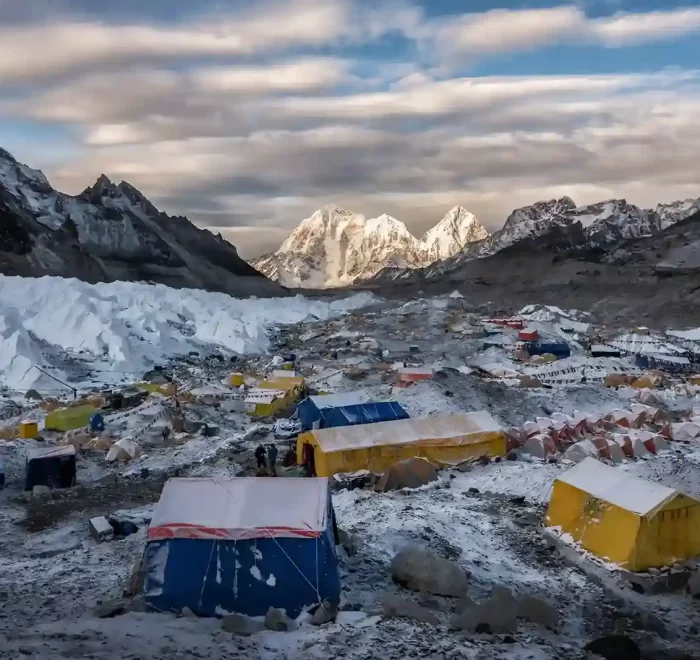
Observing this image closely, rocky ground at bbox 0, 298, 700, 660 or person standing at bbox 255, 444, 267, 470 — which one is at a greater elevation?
person standing at bbox 255, 444, 267, 470

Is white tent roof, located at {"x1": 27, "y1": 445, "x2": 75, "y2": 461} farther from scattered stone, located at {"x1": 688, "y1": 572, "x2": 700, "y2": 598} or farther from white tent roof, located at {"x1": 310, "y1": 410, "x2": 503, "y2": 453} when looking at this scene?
scattered stone, located at {"x1": 688, "y1": 572, "x2": 700, "y2": 598}

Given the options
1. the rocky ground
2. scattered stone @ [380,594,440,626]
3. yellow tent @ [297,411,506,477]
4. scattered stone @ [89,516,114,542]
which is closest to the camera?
the rocky ground

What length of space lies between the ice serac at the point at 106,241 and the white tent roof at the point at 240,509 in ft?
274

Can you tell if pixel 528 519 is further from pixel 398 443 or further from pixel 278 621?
pixel 278 621

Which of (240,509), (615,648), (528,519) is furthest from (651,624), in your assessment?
(240,509)

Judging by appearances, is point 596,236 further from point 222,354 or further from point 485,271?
point 222,354

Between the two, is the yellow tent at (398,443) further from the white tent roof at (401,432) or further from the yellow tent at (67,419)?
the yellow tent at (67,419)

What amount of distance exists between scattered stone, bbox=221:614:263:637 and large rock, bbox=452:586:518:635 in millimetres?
2021

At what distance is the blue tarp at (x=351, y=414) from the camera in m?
17.4

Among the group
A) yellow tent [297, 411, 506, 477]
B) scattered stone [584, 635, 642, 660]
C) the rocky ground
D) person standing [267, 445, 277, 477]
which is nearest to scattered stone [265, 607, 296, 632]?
the rocky ground

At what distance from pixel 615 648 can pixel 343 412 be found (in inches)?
407

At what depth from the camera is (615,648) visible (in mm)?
7625

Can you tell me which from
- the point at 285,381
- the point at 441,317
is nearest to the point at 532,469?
the point at 285,381

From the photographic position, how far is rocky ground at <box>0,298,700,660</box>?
719cm
